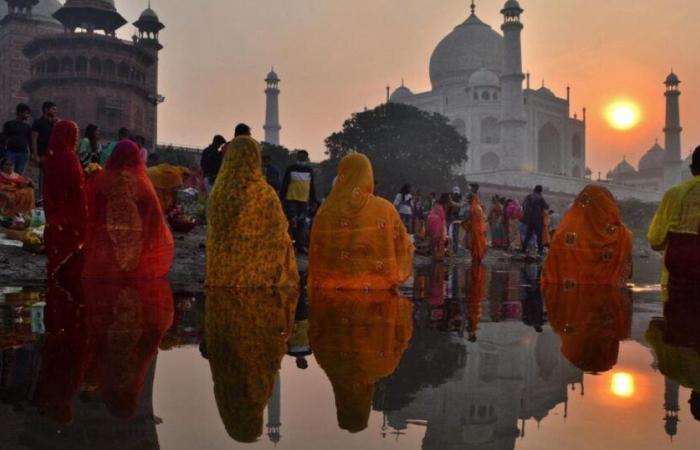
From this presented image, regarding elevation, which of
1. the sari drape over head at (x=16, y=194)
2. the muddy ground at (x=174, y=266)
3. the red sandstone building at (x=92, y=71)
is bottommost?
the muddy ground at (x=174, y=266)

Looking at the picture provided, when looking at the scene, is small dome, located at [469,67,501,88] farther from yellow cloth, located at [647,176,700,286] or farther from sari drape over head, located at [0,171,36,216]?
yellow cloth, located at [647,176,700,286]

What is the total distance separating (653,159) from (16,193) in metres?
67.7

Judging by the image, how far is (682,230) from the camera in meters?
5.54

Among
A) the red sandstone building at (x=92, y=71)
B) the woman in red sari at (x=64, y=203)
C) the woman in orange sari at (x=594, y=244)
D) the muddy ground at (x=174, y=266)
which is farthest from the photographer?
the red sandstone building at (x=92, y=71)

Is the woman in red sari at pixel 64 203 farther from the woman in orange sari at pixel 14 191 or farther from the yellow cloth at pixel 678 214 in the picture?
the yellow cloth at pixel 678 214

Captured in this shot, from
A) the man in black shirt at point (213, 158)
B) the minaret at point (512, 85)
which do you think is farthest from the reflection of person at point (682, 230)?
the minaret at point (512, 85)

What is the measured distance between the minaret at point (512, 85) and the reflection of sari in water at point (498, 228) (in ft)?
93.4

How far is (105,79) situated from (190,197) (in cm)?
1417

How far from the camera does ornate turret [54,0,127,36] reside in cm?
2973

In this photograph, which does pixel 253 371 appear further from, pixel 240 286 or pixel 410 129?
pixel 410 129

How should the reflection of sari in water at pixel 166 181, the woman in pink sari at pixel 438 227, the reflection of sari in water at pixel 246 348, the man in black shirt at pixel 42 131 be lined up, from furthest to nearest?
the woman in pink sari at pixel 438 227
the reflection of sari in water at pixel 166 181
the man in black shirt at pixel 42 131
the reflection of sari in water at pixel 246 348

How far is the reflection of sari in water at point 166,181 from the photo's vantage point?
8.98m

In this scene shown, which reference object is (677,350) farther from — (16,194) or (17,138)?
(17,138)

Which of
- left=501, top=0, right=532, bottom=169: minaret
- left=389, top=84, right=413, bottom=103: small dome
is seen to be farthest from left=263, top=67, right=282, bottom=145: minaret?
left=501, top=0, right=532, bottom=169: minaret
